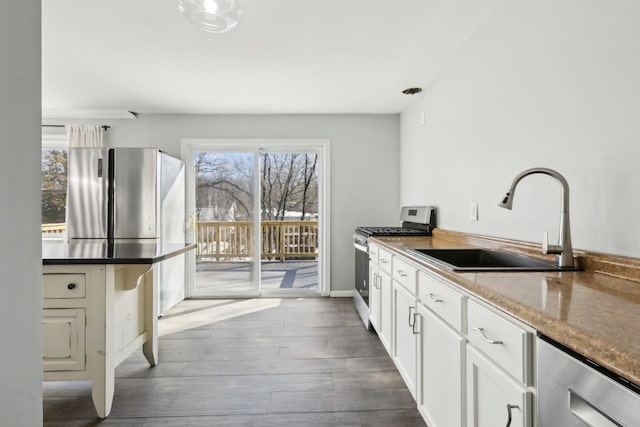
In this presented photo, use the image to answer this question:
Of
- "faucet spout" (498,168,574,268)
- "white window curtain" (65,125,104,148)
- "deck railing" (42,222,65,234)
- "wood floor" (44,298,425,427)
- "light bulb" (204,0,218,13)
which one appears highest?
"light bulb" (204,0,218,13)

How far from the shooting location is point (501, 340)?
94 cm

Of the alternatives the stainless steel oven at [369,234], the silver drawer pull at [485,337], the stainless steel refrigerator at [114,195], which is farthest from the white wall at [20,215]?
the stainless steel refrigerator at [114,195]

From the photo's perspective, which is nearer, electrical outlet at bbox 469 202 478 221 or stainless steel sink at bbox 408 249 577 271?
stainless steel sink at bbox 408 249 577 271

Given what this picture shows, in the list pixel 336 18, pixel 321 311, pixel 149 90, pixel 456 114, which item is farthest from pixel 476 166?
pixel 149 90

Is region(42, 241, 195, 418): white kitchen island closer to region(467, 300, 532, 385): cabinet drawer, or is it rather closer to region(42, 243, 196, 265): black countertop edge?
region(42, 243, 196, 265): black countertop edge

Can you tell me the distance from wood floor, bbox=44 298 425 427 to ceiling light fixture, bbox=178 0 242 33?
2.14 metres

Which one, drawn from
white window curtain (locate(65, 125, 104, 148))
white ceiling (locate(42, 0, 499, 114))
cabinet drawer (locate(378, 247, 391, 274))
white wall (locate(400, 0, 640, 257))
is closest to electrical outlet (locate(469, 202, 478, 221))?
white wall (locate(400, 0, 640, 257))

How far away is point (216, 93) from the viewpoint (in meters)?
3.43

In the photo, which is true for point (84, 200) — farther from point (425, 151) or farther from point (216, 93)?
point (425, 151)

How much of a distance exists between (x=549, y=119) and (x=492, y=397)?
1310mm

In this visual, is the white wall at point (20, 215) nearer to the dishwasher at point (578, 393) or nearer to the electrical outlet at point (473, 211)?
the dishwasher at point (578, 393)

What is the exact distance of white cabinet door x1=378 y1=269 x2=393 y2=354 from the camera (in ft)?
7.59

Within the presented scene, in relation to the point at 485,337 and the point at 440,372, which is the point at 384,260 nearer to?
the point at 440,372

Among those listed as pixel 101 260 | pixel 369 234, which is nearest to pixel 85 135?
pixel 101 260
